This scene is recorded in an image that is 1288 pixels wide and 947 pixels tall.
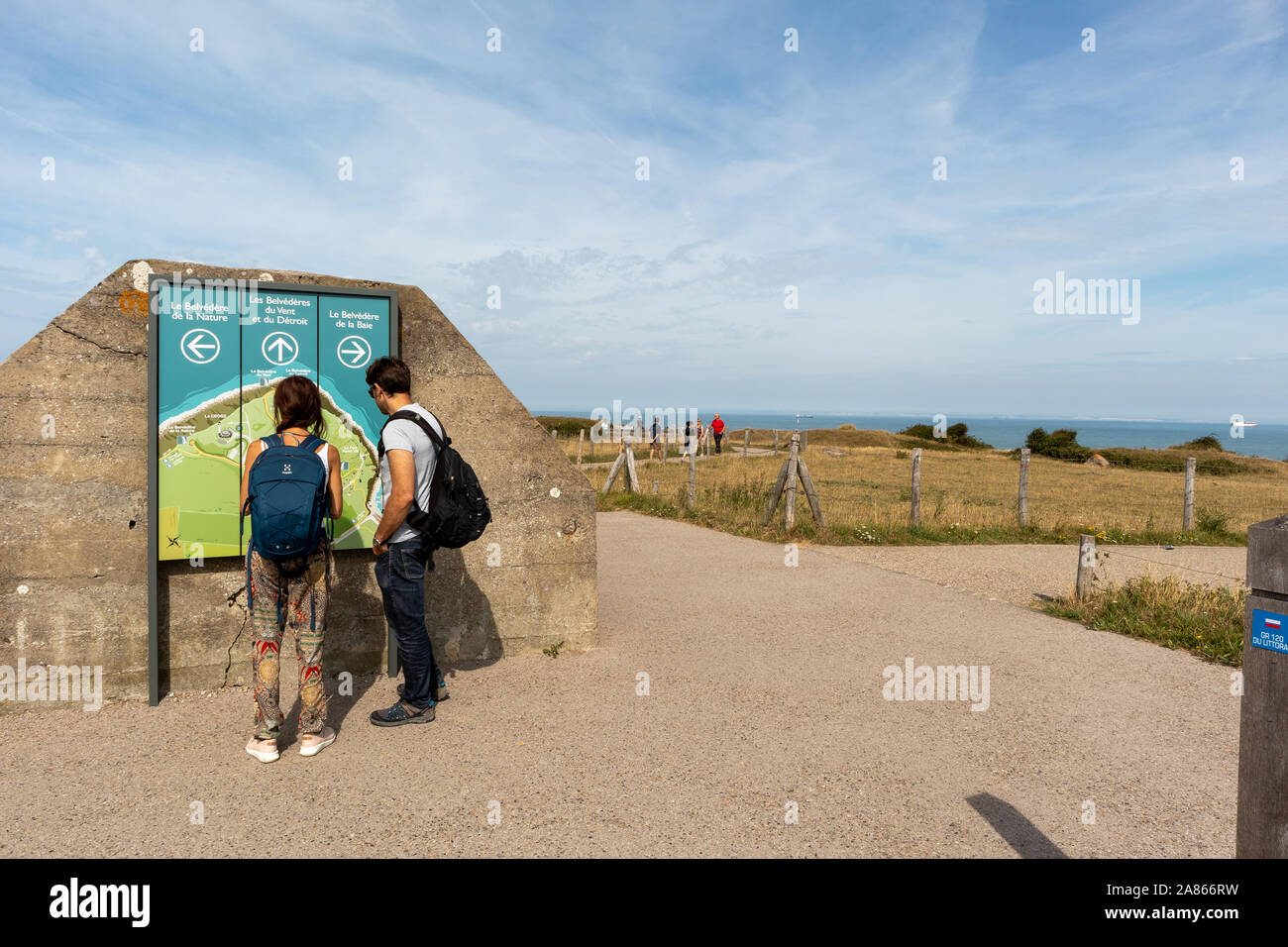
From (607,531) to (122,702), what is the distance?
8759 mm

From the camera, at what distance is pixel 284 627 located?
4367 millimetres

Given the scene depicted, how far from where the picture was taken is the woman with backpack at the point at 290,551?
159 inches

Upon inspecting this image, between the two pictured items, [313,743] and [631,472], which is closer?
[313,743]

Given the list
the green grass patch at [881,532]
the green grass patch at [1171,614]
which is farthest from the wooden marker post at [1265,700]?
the green grass patch at [881,532]

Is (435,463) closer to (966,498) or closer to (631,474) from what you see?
(631,474)

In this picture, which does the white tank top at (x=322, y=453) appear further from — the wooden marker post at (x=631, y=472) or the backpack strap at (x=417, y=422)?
the wooden marker post at (x=631, y=472)

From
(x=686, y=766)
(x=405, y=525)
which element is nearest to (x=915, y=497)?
(x=686, y=766)

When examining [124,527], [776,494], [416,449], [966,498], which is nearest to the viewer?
[416,449]

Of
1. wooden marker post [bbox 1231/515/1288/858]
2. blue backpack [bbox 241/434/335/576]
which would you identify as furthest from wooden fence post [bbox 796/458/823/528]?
wooden marker post [bbox 1231/515/1288/858]

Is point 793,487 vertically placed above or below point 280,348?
below

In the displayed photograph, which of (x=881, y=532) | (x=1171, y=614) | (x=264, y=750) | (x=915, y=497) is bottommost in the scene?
(x=264, y=750)

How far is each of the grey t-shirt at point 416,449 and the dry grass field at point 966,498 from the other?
922cm

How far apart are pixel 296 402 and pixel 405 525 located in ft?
2.92
